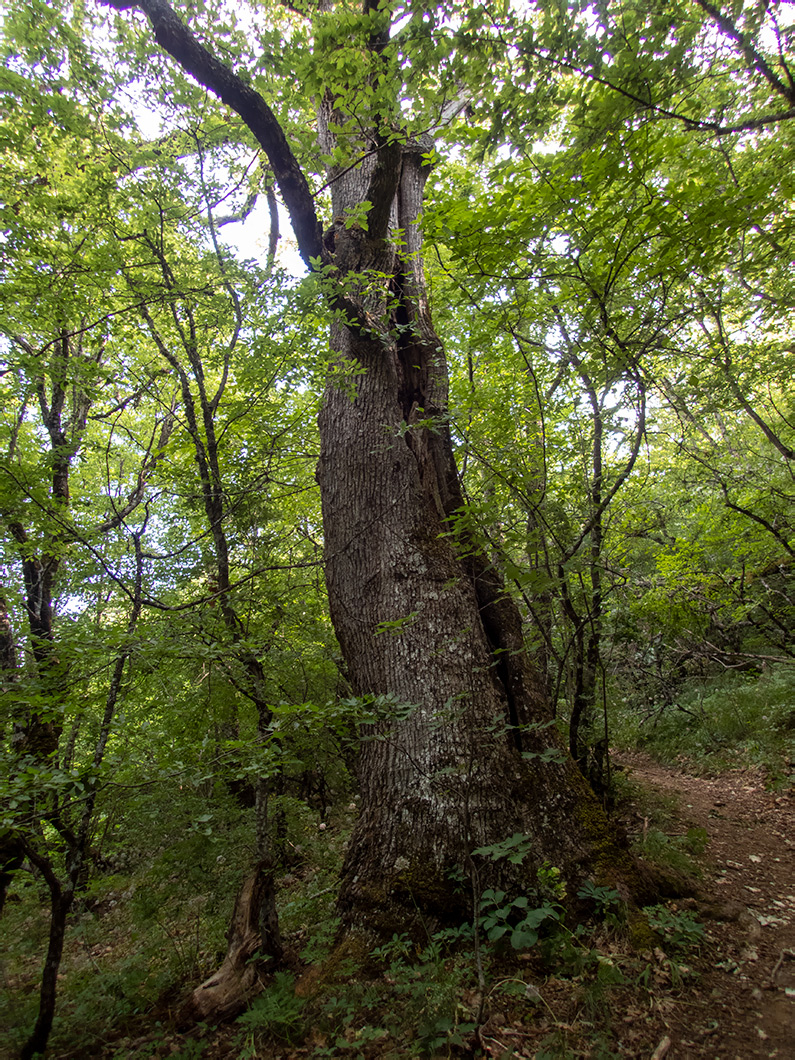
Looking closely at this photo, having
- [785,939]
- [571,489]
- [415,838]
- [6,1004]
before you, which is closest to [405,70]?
[571,489]

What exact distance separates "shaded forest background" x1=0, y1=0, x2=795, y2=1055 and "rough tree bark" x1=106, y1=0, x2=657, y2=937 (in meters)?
0.26

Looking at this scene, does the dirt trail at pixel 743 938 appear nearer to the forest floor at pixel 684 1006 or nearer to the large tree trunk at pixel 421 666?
the forest floor at pixel 684 1006

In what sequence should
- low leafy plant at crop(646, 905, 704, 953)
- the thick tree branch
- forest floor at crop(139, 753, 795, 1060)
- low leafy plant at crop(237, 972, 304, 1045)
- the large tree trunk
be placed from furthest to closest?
the thick tree branch → the large tree trunk → low leafy plant at crop(646, 905, 704, 953) → low leafy plant at crop(237, 972, 304, 1045) → forest floor at crop(139, 753, 795, 1060)

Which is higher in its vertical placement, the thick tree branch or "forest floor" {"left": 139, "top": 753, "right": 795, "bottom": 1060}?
the thick tree branch

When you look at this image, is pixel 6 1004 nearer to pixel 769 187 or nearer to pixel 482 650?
pixel 482 650

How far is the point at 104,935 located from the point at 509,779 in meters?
5.43

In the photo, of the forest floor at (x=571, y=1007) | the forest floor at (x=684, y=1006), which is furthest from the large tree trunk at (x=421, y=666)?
the forest floor at (x=684, y=1006)

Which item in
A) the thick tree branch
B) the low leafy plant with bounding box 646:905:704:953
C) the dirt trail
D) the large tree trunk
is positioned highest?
the thick tree branch

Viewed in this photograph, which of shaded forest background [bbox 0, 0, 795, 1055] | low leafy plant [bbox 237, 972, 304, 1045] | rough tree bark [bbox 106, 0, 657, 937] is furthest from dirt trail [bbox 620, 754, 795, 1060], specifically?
low leafy plant [bbox 237, 972, 304, 1045]

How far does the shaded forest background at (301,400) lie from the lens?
2.58 m

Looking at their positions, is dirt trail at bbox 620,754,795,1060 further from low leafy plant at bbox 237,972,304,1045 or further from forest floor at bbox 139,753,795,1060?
low leafy plant at bbox 237,972,304,1045

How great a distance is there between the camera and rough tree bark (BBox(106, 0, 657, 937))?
2752 millimetres

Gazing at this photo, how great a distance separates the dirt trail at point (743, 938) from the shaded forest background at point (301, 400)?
2.94 feet

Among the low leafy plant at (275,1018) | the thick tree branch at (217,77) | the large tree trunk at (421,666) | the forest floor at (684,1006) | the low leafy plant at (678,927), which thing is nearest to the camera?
the forest floor at (684,1006)
